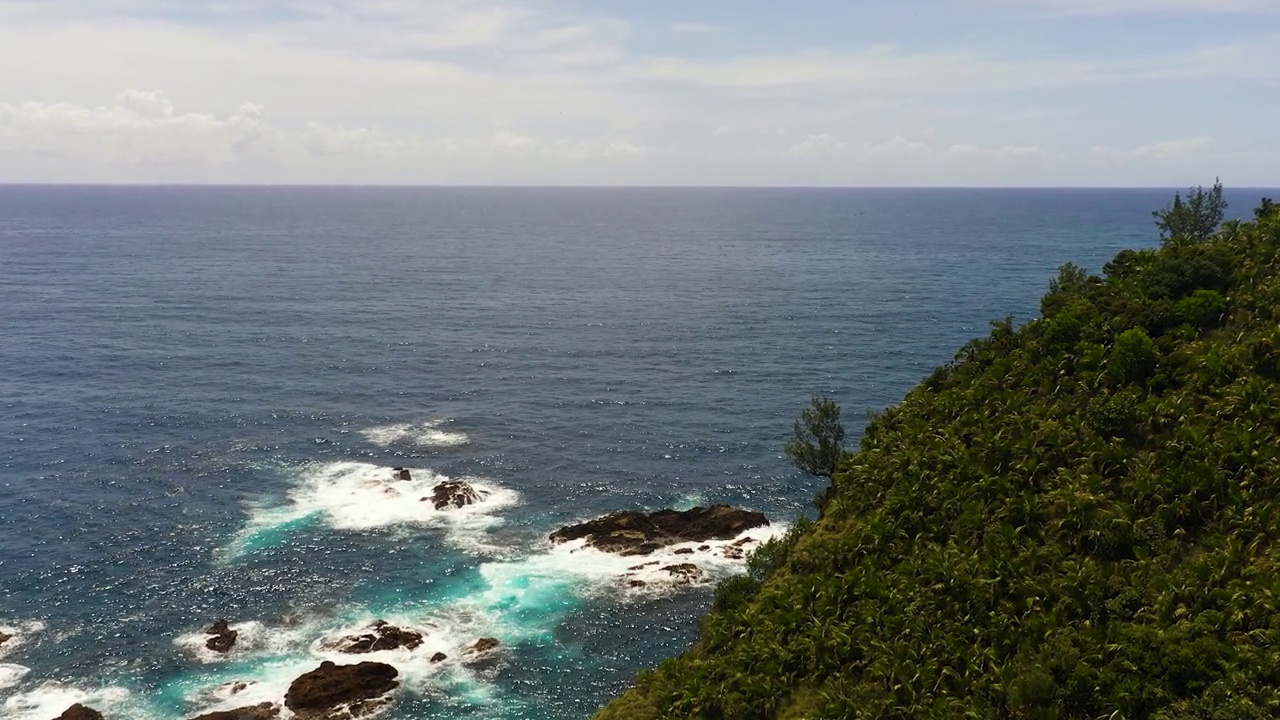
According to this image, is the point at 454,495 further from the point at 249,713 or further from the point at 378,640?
the point at 249,713

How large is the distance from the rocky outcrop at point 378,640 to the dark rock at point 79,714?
15.8 m

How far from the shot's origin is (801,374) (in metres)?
137

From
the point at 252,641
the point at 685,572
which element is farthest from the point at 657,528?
the point at 252,641

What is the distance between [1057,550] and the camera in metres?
47.4

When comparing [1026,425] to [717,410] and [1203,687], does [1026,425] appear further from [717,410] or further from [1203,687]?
[717,410]

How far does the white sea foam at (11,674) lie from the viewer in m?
65.6

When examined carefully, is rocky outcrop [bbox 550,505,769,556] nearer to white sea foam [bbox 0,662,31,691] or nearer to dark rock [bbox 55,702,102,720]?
dark rock [bbox 55,702,102,720]

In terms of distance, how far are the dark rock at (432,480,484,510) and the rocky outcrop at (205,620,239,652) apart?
25.9m

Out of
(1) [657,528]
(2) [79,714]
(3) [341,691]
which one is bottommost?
(2) [79,714]

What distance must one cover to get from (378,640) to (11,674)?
26572 mm

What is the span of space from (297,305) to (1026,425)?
169 meters

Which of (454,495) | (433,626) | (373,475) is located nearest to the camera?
(433,626)

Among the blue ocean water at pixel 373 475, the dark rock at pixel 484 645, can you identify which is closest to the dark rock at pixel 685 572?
the blue ocean water at pixel 373 475

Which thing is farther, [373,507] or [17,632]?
[373,507]
